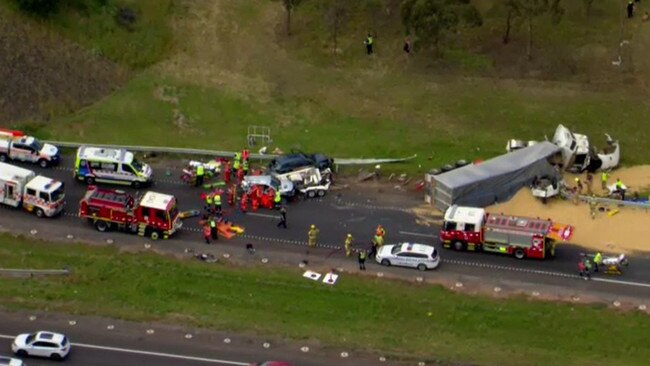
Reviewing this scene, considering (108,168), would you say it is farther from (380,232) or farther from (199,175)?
(380,232)

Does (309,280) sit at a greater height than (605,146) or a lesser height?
lesser

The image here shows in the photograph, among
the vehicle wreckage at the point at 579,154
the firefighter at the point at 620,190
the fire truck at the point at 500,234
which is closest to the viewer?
the fire truck at the point at 500,234

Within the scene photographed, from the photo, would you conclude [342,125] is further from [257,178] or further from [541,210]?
[541,210]

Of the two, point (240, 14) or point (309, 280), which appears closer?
point (309, 280)

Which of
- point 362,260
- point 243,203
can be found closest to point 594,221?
point 362,260

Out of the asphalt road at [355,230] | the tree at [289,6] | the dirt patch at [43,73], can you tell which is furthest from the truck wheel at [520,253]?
the dirt patch at [43,73]

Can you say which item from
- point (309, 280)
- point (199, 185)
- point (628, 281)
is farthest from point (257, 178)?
point (628, 281)

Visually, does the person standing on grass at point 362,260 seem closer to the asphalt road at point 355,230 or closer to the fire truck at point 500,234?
the asphalt road at point 355,230
